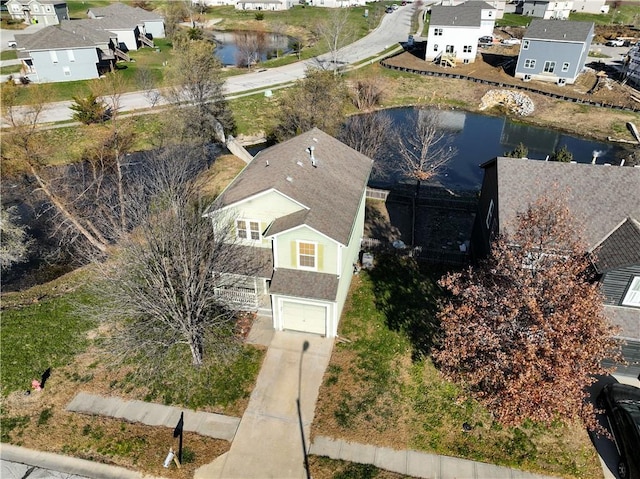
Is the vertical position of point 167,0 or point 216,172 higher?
point 167,0

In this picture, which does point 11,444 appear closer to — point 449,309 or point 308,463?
point 308,463

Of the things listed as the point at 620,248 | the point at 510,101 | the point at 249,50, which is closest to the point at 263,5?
the point at 249,50

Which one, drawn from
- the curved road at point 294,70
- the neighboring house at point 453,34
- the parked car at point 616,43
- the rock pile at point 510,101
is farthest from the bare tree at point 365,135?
the parked car at point 616,43

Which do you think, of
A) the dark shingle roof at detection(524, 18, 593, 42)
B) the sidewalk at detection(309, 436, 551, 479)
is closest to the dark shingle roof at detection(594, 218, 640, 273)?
the sidewalk at detection(309, 436, 551, 479)

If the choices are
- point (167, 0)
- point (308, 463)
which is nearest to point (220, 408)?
point (308, 463)

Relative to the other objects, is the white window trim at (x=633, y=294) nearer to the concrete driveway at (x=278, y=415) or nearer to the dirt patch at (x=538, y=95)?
the concrete driveway at (x=278, y=415)

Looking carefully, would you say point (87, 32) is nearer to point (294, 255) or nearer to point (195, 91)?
point (195, 91)
